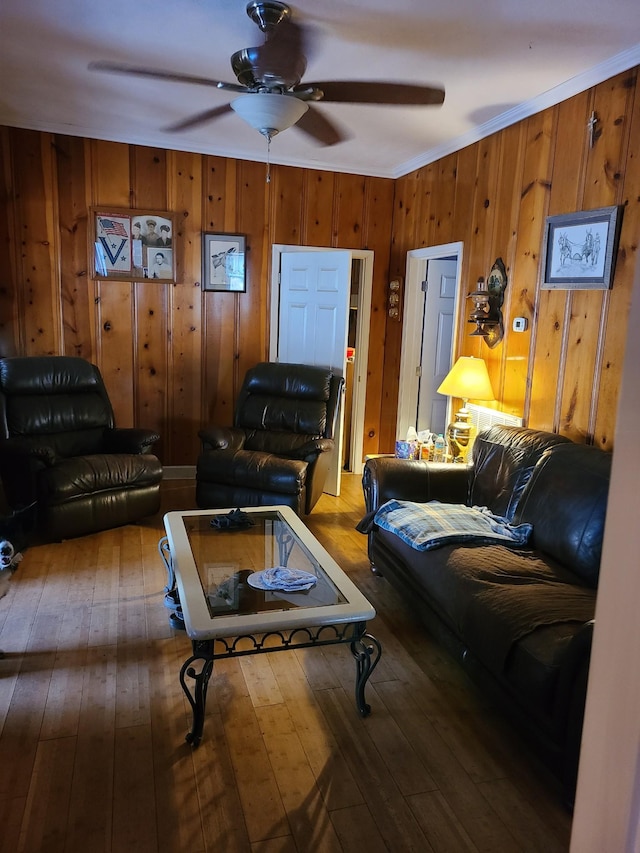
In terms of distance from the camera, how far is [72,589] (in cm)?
331

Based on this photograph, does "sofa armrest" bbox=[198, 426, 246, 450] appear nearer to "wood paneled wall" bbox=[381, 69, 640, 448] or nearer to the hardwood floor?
the hardwood floor

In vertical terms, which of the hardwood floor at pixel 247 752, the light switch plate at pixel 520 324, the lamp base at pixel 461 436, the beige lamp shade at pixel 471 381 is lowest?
the hardwood floor at pixel 247 752

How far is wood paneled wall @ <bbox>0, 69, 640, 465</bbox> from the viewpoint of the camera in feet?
10.9

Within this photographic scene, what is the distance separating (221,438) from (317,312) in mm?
1397

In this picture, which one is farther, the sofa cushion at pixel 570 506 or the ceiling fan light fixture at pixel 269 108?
the ceiling fan light fixture at pixel 269 108

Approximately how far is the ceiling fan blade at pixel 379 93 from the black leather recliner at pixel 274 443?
1.97 m

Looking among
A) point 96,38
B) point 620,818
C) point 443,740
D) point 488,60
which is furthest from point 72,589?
point 488,60

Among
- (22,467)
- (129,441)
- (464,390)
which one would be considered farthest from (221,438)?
(464,390)

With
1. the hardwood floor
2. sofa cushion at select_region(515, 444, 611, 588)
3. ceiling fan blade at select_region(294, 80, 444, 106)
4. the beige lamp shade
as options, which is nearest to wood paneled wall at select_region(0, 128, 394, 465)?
the beige lamp shade

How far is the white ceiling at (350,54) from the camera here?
2.66 meters

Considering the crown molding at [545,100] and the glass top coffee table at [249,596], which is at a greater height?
the crown molding at [545,100]

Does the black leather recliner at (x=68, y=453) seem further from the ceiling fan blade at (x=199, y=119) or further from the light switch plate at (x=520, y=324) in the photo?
the light switch plate at (x=520, y=324)

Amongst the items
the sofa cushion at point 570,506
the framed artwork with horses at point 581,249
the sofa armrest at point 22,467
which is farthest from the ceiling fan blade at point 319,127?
the sofa armrest at point 22,467

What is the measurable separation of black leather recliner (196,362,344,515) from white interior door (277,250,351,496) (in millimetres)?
261
